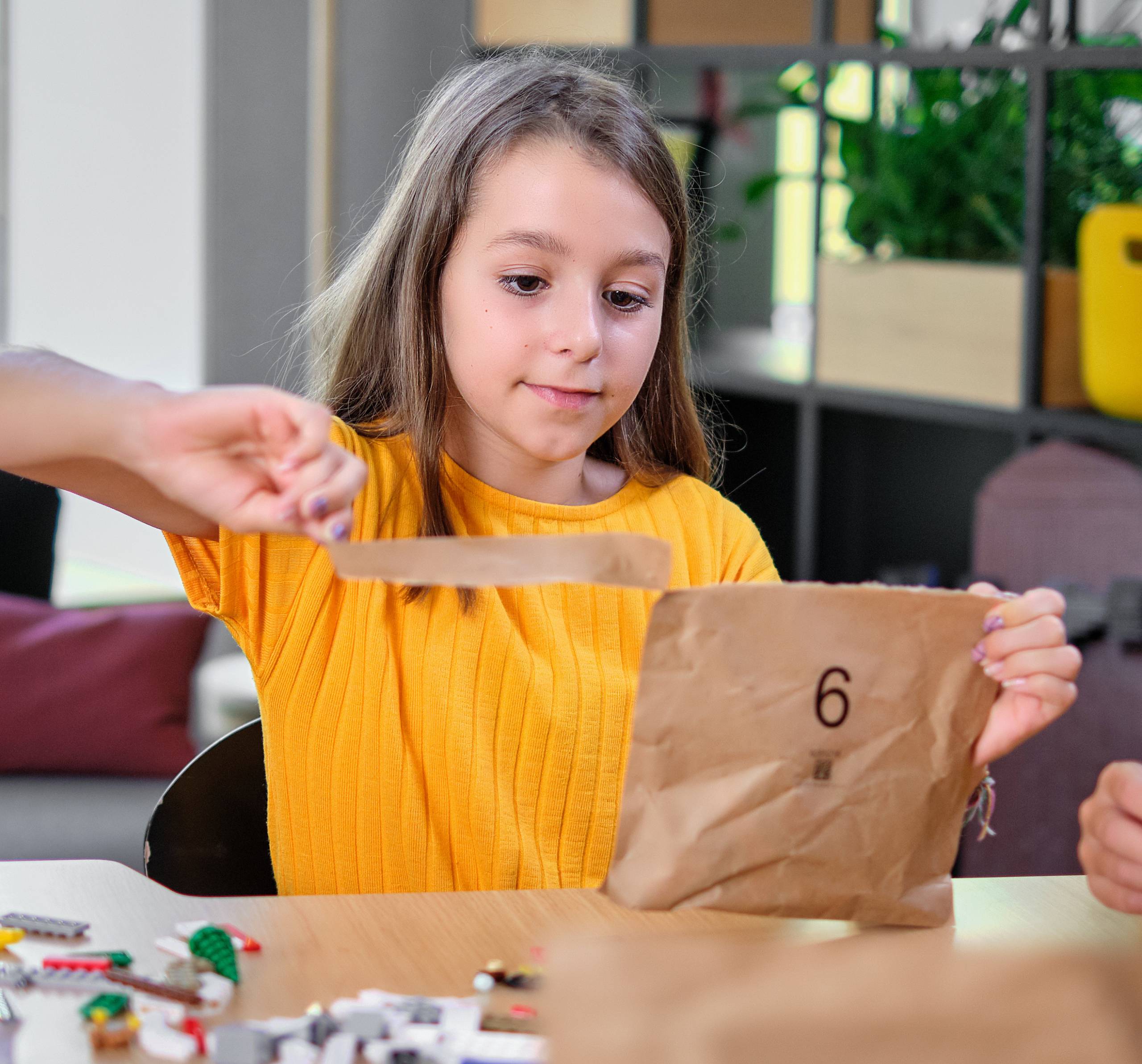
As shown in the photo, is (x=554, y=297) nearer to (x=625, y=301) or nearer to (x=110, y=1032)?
(x=625, y=301)

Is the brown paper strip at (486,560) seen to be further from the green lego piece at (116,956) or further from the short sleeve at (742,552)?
the short sleeve at (742,552)

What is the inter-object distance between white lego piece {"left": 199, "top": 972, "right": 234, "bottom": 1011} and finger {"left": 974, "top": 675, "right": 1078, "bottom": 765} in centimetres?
41

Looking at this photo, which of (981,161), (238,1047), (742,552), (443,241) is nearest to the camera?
(238,1047)

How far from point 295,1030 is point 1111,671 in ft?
4.95

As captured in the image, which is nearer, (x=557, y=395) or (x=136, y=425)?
(x=136, y=425)

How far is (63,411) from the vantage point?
74 cm

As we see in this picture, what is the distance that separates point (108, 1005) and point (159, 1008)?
0.02 metres

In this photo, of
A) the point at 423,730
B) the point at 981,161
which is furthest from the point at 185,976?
the point at 981,161

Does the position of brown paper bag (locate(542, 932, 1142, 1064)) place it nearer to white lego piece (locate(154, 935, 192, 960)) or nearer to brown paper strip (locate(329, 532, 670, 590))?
brown paper strip (locate(329, 532, 670, 590))

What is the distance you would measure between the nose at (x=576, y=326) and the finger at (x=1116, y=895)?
474mm

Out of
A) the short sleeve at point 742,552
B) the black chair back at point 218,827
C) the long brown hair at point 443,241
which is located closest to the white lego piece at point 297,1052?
the black chair back at point 218,827

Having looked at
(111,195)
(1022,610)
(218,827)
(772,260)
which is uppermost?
(111,195)

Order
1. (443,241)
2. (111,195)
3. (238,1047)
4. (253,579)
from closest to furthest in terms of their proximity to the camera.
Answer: (238,1047), (253,579), (443,241), (111,195)

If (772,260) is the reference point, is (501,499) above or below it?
below
